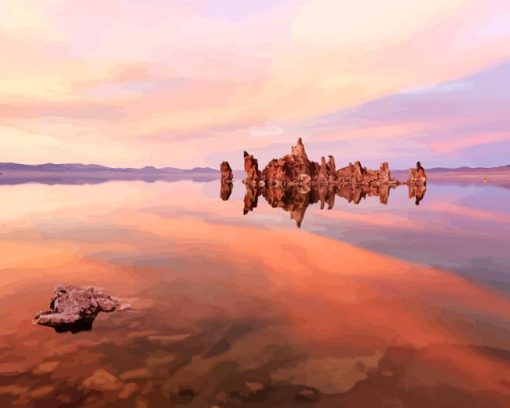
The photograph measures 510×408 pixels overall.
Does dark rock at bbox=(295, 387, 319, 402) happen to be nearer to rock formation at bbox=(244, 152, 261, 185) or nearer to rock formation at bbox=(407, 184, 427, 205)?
rock formation at bbox=(407, 184, 427, 205)

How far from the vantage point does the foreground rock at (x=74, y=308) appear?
12452 millimetres

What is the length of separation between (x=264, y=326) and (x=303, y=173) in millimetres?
118159

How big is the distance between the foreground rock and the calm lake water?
467 mm

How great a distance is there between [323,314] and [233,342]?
3858mm

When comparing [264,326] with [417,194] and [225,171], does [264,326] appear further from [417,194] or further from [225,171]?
[225,171]

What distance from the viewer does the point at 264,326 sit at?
495 inches

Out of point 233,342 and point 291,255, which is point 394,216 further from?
point 233,342

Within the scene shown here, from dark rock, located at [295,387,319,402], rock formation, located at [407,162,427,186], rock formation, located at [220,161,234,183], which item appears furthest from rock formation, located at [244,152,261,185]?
dark rock, located at [295,387,319,402]

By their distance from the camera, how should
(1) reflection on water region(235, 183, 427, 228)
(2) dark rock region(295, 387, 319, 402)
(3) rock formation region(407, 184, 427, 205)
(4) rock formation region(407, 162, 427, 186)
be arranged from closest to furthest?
(2) dark rock region(295, 387, 319, 402)
(1) reflection on water region(235, 183, 427, 228)
(3) rock formation region(407, 184, 427, 205)
(4) rock formation region(407, 162, 427, 186)

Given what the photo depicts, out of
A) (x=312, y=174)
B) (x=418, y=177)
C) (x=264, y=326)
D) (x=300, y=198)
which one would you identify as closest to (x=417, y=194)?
(x=300, y=198)

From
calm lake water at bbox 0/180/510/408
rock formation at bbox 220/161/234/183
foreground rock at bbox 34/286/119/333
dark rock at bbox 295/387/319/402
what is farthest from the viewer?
rock formation at bbox 220/161/234/183

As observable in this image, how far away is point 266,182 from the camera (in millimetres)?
130375

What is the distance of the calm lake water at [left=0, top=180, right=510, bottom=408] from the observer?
344 inches

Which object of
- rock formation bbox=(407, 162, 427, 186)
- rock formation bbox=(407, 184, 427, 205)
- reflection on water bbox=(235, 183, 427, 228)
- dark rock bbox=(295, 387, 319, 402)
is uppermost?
rock formation bbox=(407, 162, 427, 186)
